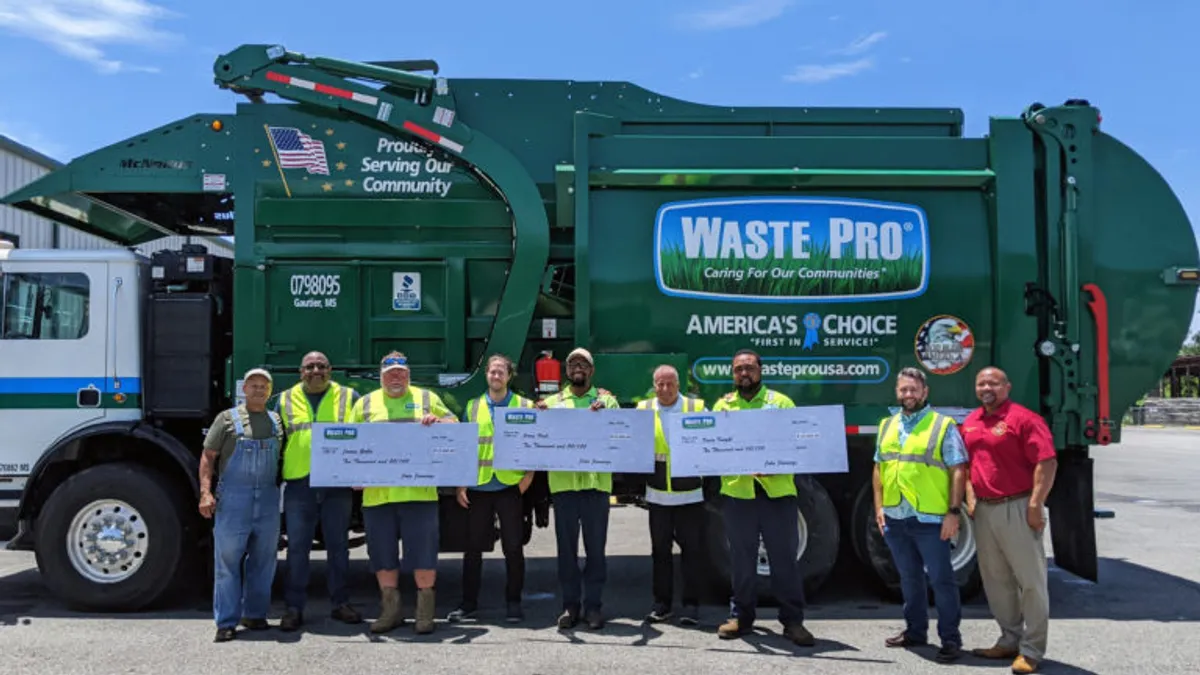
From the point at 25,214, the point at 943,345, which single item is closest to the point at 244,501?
the point at 943,345

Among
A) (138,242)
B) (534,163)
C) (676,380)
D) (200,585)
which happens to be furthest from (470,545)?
(138,242)

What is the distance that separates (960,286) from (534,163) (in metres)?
3.29

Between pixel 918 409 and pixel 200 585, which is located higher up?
pixel 918 409

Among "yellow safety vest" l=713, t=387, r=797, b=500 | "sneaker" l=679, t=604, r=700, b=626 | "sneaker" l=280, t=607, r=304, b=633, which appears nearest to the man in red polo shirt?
"yellow safety vest" l=713, t=387, r=797, b=500

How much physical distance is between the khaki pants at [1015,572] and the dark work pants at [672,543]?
1.73m

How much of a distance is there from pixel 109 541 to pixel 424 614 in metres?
2.39

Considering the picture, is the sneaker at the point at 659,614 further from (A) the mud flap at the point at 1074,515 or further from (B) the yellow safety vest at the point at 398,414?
(A) the mud flap at the point at 1074,515

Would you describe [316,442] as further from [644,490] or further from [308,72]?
[308,72]

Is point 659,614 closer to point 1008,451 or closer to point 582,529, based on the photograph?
point 582,529

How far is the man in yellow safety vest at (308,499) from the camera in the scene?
241 inches

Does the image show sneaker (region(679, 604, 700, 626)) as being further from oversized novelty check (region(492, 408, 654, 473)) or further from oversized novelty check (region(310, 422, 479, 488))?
oversized novelty check (region(310, 422, 479, 488))

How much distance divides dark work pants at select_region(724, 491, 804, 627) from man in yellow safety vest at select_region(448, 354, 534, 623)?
1.40m

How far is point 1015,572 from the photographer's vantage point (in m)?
5.33

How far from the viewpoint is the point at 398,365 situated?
6.07 meters
